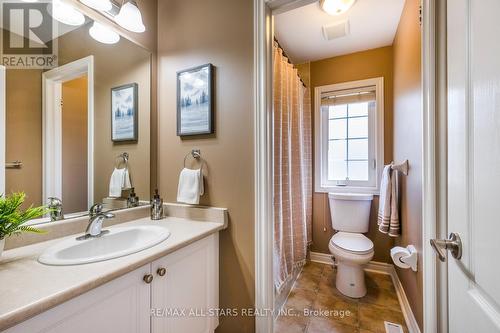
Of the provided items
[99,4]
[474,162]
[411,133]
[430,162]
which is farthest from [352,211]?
[99,4]

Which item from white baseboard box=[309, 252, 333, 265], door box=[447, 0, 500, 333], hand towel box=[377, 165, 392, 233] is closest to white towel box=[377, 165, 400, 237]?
hand towel box=[377, 165, 392, 233]

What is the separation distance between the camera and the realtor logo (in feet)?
2.90

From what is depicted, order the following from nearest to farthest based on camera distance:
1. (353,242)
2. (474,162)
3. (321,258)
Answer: (474,162), (353,242), (321,258)

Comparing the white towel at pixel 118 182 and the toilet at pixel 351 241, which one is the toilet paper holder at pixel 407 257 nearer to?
the toilet at pixel 351 241

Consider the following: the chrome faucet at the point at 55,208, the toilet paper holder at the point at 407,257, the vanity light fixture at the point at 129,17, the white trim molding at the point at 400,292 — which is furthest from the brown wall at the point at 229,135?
the white trim molding at the point at 400,292

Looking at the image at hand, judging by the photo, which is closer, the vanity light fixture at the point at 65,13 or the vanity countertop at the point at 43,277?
the vanity countertop at the point at 43,277

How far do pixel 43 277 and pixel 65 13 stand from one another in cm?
122

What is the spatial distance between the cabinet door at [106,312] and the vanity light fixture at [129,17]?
51.5 inches

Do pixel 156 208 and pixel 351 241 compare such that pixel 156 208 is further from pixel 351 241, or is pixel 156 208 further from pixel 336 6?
pixel 336 6

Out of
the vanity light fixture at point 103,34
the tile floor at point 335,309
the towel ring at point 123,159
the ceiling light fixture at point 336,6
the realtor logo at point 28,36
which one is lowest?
the tile floor at point 335,309

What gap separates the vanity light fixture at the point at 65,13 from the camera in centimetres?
103

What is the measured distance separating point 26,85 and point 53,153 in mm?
313

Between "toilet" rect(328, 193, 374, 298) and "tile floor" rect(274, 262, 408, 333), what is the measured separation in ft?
0.37

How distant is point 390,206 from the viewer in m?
1.78
